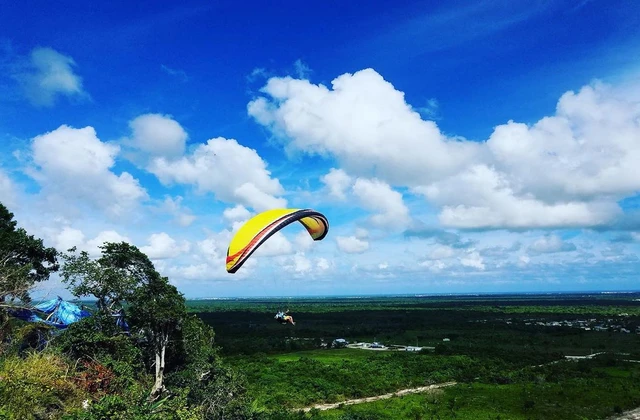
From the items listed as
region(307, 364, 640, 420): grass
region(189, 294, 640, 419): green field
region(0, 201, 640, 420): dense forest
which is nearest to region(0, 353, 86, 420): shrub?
region(0, 201, 640, 420): dense forest

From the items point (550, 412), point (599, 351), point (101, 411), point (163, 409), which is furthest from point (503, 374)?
point (101, 411)

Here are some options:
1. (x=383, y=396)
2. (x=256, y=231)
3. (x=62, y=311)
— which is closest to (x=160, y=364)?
(x=62, y=311)

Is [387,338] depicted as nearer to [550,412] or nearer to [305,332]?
[305,332]

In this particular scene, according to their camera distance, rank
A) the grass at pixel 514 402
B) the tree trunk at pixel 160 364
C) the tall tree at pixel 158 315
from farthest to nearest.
A: the grass at pixel 514 402, the tall tree at pixel 158 315, the tree trunk at pixel 160 364

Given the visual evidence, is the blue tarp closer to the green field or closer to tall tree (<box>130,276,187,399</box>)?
tall tree (<box>130,276,187,399</box>)

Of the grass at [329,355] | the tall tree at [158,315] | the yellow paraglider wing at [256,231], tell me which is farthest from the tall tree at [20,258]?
the grass at [329,355]

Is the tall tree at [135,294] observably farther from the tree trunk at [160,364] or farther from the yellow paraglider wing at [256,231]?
the yellow paraglider wing at [256,231]
